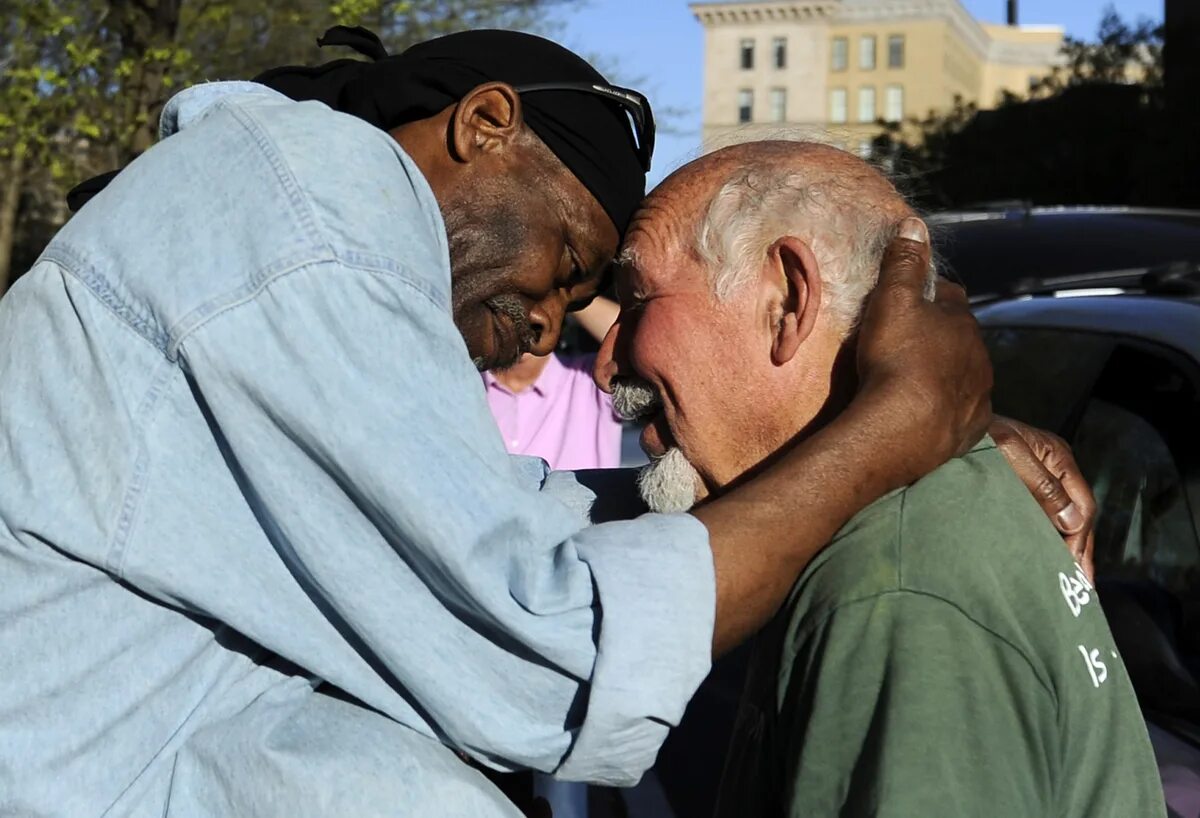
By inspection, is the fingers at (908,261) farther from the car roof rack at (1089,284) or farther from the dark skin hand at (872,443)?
the car roof rack at (1089,284)

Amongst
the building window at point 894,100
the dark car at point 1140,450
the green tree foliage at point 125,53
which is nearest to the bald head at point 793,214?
the dark car at point 1140,450

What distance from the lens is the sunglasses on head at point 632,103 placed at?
225 cm

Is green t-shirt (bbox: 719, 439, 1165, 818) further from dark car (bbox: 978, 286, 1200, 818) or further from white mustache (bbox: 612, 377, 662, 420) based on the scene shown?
dark car (bbox: 978, 286, 1200, 818)

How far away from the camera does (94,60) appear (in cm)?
969

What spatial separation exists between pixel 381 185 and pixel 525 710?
→ 0.58 metres

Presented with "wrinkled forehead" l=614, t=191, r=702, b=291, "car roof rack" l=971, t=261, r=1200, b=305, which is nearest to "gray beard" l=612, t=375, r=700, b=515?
"wrinkled forehead" l=614, t=191, r=702, b=291

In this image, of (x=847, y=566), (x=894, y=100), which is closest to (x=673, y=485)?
(x=847, y=566)

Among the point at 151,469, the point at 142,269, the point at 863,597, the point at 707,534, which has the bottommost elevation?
the point at 863,597

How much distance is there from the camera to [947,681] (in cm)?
171

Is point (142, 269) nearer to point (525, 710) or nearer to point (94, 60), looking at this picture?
point (525, 710)

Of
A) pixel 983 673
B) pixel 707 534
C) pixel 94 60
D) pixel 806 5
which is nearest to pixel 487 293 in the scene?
pixel 707 534

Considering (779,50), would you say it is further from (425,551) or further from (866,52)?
(425,551)

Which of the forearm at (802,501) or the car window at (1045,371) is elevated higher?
the forearm at (802,501)

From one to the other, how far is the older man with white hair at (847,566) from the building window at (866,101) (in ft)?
317
